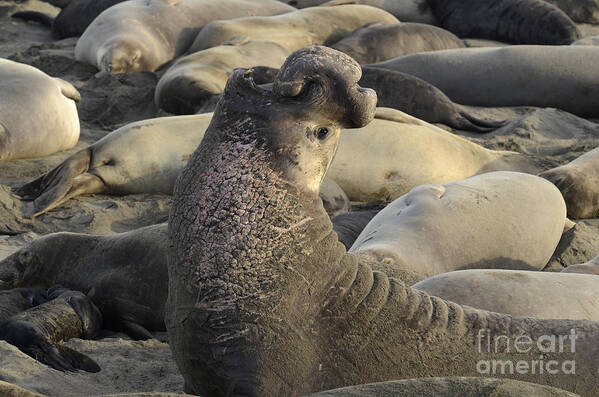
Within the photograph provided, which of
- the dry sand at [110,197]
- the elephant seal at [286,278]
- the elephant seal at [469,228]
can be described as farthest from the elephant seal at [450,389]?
the elephant seal at [469,228]

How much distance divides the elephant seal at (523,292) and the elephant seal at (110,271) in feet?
3.72

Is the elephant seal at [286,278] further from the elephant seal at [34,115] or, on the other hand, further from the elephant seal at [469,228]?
the elephant seal at [34,115]

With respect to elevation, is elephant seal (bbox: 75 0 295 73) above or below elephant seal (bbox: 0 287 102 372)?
below

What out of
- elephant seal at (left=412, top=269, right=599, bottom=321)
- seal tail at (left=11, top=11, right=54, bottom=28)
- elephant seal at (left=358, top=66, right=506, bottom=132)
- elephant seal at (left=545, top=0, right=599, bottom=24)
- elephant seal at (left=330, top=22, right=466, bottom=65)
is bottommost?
elephant seal at (left=545, top=0, right=599, bottom=24)

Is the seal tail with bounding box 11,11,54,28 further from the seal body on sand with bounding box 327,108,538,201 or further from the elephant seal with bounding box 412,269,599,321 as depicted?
the elephant seal with bounding box 412,269,599,321

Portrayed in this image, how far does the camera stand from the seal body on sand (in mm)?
5973

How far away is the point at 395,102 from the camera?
7523 millimetres

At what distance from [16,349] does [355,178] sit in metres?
3.05

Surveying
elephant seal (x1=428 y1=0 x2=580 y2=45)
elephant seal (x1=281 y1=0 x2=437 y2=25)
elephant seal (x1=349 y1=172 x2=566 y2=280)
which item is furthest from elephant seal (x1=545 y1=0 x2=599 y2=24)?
elephant seal (x1=349 y1=172 x2=566 y2=280)

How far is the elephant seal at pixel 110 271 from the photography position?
4055mm

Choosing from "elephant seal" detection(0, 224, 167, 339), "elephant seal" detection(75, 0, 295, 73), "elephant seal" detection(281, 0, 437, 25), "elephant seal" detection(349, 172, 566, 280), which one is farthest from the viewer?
"elephant seal" detection(281, 0, 437, 25)

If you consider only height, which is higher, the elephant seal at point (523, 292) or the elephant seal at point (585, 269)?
the elephant seal at point (523, 292)

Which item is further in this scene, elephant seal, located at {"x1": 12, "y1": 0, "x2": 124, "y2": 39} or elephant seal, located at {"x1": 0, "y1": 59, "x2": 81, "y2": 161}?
elephant seal, located at {"x1": 12, "y1": 0, "x2": 124, "y2": 39}

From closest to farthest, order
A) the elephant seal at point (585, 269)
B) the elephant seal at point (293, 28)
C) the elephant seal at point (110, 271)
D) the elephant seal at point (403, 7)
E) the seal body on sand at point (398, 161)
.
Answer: the elephant seal at point (110, 271)
the elephant seal at point (585, 269)
the seal body on sand at point (398, 161)
the elephant seal at point (293, 28)
the elephant seal at point (403, 7)
